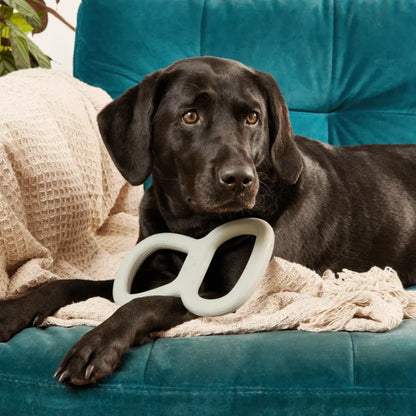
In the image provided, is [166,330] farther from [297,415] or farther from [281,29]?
[281,29]

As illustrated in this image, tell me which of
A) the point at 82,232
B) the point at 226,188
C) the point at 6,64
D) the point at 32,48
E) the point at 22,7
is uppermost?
the point at 22,7

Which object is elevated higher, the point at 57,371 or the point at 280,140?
the point at 280,140

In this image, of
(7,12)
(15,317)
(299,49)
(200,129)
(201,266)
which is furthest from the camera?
(7,12)

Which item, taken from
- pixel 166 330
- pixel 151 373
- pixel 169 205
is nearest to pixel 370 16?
pixel 169 205

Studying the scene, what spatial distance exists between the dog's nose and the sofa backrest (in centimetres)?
123

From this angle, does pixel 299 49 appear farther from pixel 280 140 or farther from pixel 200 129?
pixel 200 129

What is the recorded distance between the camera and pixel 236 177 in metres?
1.57

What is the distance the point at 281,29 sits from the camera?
2693 millimetres

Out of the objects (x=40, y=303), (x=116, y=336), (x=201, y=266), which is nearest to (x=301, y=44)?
(x=201, y=266)

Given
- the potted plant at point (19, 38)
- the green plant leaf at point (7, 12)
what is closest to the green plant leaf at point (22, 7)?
the potted plant at point (19, 38)

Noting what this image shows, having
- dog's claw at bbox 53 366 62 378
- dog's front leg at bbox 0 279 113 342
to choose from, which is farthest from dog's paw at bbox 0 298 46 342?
dog's claw at bbox 53 366 62 378

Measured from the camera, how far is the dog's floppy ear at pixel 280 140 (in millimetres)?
1860

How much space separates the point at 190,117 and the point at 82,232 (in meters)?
0.72

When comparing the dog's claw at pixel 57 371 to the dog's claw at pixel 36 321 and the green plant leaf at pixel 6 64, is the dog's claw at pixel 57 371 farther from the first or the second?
the green plant leaf at pixel 6 64
